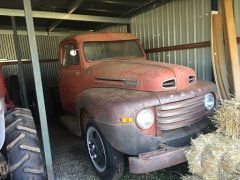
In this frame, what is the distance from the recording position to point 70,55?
17.5 feet

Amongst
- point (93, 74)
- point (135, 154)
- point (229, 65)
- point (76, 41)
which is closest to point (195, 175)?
point (135, 154)

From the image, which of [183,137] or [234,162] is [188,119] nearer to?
[183,137]

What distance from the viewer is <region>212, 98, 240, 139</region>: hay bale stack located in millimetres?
2855

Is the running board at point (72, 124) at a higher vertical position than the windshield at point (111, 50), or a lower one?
lower

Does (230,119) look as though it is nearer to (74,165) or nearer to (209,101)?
(209,101)

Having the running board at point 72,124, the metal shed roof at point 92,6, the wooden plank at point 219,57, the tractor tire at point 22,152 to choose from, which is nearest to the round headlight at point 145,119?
the tractor tire at point 22,152

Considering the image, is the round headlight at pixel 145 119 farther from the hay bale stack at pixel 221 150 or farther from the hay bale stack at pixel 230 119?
the hay bale stack at pixel 230 119

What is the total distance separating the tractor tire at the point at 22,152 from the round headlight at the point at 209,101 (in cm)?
226

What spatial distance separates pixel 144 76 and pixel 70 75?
2.20 metres

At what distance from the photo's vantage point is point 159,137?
3133 mm

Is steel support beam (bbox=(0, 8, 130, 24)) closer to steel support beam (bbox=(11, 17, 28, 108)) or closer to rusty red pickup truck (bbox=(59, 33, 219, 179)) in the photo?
steel support beam (bbox=(11, 17, 28, 108))

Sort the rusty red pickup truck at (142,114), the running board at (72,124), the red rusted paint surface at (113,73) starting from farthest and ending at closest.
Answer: the running board at (72,124)
the red rusted paint surface at (113,73)
the rusty red pickup truck at (142,114)

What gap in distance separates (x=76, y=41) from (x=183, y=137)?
2.81 meters

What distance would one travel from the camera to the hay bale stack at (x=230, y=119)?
9.37 feet
